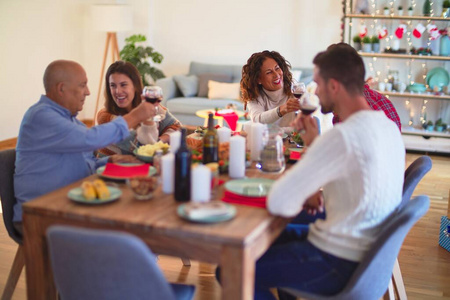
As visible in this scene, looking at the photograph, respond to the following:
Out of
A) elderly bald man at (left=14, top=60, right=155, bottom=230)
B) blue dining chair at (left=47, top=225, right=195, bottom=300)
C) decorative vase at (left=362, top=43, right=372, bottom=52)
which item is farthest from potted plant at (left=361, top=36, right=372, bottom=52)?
blue dining chair at (left=47, top=225, right=195, bottom=300)

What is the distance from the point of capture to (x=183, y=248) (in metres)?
1.84

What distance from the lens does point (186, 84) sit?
23.5 feet

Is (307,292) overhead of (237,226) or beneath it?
beneath

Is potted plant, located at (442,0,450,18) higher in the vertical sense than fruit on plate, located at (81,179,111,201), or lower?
higher

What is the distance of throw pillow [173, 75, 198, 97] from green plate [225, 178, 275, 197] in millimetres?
4895

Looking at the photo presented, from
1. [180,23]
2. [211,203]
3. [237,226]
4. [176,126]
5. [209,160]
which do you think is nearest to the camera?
[237,226]

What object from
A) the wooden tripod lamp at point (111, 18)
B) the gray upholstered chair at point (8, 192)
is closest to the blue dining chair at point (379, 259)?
the gray upholstered chair at point (8, 192)

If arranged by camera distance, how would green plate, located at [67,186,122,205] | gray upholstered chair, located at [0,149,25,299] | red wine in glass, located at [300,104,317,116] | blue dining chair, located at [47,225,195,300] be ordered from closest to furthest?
blue dining chair, located at [47,225,195,300] → green plate, located at [67,186,122,205] → red wine in glass, located at [300,104,317,116] → gray upholstered chair, located at [0,149,25,299]

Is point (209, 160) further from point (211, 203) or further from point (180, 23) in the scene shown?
point (180, 23)

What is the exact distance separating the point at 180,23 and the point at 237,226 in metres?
6.20

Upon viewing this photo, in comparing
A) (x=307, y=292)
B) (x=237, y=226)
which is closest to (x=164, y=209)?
(x=237, y=226)

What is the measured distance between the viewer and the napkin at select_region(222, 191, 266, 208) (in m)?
2.10

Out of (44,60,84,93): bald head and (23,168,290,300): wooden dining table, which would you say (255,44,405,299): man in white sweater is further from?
(44,60,84,93): bald head

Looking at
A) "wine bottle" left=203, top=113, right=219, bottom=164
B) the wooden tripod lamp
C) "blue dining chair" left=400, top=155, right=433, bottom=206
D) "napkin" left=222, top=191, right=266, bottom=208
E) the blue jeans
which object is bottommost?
the blue jeans
